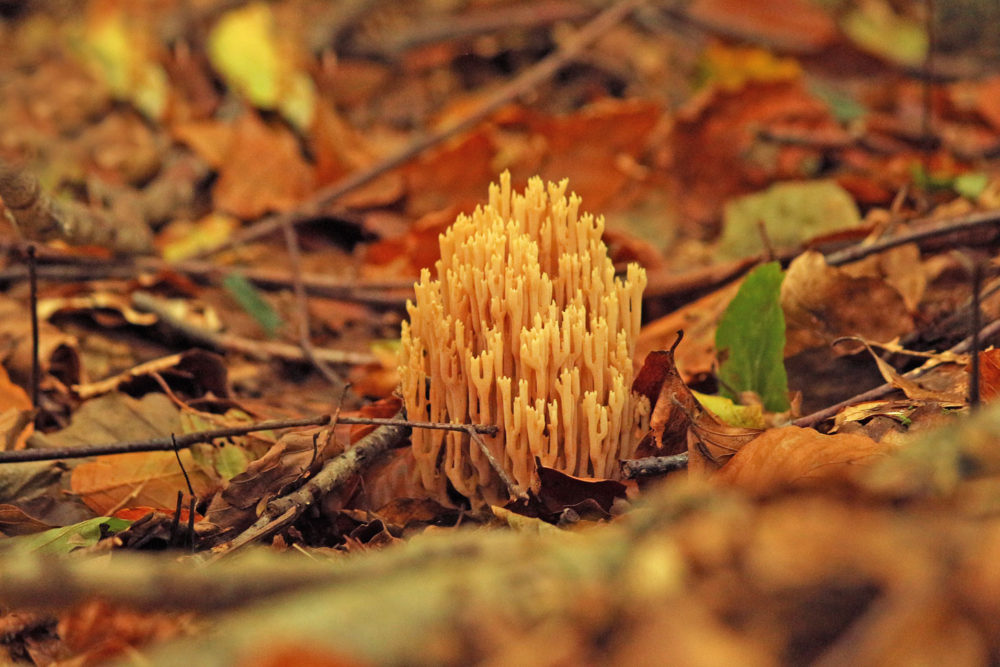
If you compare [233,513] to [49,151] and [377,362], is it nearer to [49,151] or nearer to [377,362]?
[377,362]

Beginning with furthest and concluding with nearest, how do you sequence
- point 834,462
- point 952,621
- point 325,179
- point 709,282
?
1. point 325,179
2. point 709,282
3. point 834,462
4. point 952,621

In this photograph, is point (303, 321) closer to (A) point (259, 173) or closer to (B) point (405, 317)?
(B) point (405, 317)

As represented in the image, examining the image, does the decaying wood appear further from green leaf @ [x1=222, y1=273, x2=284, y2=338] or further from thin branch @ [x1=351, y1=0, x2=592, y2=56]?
thin branch @ [x1=351, y1=0, x2=592, y2=56]

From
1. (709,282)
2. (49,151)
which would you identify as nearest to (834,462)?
(709,282)

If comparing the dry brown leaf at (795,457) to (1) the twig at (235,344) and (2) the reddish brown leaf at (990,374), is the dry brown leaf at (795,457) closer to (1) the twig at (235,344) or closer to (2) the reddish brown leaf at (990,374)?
(2) the reddish brown leaf at (990,374)

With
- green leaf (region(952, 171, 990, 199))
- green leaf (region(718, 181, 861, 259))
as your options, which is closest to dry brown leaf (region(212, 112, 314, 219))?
green leaf (region(718, 181, 861, 259))
